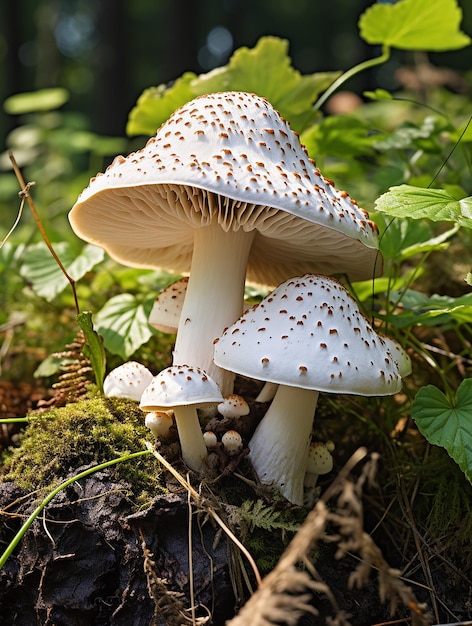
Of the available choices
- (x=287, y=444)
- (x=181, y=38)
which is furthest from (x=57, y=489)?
(x=181, y=38)

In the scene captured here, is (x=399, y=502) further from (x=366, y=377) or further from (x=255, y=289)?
(x=255, y=289)

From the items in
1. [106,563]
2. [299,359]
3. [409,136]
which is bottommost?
[106,563]

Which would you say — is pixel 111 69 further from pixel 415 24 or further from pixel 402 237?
pixel 402 237

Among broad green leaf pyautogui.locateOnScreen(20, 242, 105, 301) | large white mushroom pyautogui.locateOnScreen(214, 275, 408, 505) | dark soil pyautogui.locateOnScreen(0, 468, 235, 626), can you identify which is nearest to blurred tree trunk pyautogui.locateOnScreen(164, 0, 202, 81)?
broad green leaf pyautogui.locateOnScreen(20, 242, 105, 301)

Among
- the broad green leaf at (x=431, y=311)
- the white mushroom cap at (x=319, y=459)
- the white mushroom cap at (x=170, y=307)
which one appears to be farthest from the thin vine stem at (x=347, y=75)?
the white mushroom cap at (x=319, y=459)

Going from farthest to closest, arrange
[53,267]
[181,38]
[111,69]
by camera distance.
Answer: [181,38] → [111,69] → [53,267]

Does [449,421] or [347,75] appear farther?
[347,75]

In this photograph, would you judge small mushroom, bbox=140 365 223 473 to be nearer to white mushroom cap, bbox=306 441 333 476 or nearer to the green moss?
the green moss

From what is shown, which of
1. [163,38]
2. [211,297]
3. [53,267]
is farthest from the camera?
[163,38]

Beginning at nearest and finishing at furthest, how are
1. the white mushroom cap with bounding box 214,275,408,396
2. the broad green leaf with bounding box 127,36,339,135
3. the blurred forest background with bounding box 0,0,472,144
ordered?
the white mushroom cap with bounding box 214,275,408,396 < the broad green leaf with bounding box 127,36,339,135 < the blurred forest background with bounding box 0,0,472,144
